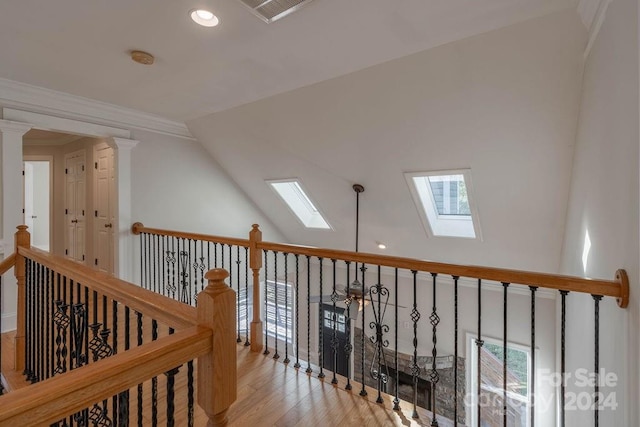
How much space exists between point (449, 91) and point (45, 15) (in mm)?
2875

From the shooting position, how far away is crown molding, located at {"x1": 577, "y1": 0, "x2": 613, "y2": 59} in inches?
61.4

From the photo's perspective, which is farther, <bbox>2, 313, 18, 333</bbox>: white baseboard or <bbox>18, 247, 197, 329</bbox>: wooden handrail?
<bbox>2, 313, 18, 333</bbox>: white baseboard

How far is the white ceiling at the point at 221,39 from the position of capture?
72.9 inches

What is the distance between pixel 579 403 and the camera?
6.38ft

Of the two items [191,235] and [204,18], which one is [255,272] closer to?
[191,235]

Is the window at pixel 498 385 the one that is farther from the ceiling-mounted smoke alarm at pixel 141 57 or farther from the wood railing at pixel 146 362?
the ceiling-mounted smoke alarm at pixel 141 57

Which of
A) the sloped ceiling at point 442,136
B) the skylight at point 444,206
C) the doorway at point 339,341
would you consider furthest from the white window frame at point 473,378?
the doorway at point 339,341

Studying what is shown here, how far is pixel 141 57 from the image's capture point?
2.43 meters

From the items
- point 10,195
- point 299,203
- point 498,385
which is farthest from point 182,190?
point 498,385

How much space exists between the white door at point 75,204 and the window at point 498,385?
20.7 feet

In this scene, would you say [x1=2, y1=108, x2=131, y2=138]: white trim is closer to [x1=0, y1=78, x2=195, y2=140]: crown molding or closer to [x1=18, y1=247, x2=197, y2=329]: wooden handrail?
[x1=0, y1=78, x2=195, y2=140]: crown molding

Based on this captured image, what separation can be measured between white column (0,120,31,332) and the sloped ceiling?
1.86 metres

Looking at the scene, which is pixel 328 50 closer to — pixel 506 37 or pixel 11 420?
pixel 506 37

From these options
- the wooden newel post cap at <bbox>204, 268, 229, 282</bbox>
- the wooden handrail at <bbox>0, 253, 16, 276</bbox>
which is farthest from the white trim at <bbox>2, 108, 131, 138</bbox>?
the wooden newel post cap at <bbox>204, 268, 229, 282</bbox>
